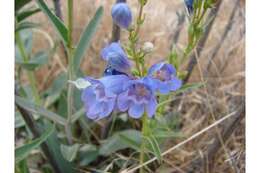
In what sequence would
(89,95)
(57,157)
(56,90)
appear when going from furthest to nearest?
(56,90) < (57,157) < (89,95)

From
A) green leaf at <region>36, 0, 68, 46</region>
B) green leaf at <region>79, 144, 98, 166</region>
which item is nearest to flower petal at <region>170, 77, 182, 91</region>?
green leaf at <region>36, 0, 68, 46</region>

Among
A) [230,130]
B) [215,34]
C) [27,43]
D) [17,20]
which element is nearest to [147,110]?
[230,130]

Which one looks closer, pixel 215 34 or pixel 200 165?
pixel 200 165

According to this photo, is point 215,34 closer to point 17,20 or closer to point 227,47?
point 227,47

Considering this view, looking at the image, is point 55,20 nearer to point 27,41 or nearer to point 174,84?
point 174,84

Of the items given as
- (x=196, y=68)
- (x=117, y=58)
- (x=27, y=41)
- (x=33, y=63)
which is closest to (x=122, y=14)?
(x=117, y=58)

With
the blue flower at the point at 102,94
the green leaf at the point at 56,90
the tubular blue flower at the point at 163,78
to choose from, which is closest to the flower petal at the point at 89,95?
the blue flower at the point at 102,94
